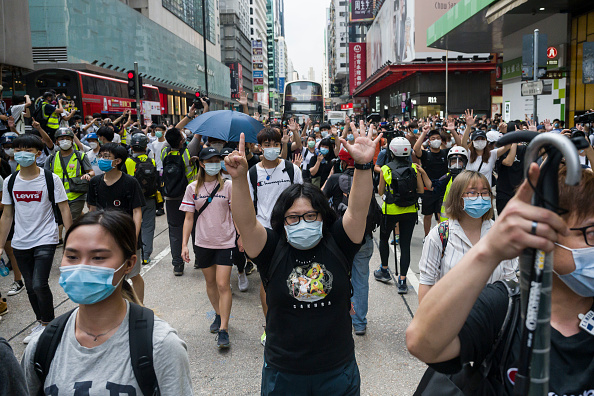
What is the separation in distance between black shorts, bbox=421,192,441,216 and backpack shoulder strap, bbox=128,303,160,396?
6695 mm

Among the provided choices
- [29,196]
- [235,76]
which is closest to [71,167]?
[29,196]

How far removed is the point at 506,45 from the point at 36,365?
28.1m

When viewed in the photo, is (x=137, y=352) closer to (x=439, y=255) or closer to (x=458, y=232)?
(x=439, y=255)

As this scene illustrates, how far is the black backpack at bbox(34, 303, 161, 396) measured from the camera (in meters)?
1.95

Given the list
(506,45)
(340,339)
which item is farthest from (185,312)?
(506,45)

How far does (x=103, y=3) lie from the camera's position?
3916cm

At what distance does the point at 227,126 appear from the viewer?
6176 millimetres

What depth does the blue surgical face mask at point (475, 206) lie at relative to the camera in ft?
11.0

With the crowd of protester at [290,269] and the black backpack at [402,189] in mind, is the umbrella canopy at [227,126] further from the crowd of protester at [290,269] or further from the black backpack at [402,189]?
the black backpack at [402,189]

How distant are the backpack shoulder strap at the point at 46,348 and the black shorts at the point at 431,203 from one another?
6.83 meters

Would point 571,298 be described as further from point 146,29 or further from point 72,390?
point 146,29

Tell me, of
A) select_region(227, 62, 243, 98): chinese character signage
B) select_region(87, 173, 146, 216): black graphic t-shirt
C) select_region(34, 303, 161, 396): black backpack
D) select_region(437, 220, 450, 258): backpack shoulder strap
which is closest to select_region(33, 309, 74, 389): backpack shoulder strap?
select_region(34, 303, 161, 396): black backpack

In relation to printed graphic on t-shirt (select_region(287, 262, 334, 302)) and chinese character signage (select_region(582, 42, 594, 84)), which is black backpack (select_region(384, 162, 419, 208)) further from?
chinese character signage (select_region(582, 42, 594, 84))

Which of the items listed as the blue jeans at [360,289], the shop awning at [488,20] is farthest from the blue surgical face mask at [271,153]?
the shop awning at [488,20]
